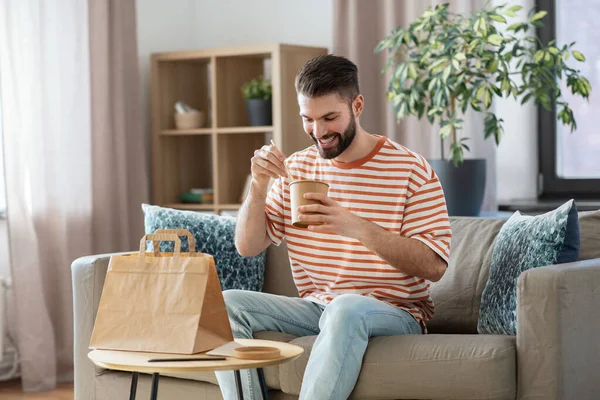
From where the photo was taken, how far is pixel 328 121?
2.32 m

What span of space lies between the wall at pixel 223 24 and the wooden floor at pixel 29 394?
1.37m

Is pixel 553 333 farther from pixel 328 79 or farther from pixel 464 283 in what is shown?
pixel 328 79

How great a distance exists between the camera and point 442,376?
216 cm

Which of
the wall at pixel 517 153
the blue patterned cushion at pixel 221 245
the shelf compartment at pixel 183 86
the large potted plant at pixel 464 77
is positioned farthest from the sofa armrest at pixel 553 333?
the shelf compartment at pixel 183 86

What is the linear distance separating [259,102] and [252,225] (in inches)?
73.9

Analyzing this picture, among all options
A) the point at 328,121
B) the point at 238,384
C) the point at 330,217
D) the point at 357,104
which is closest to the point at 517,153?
the point at 357,104

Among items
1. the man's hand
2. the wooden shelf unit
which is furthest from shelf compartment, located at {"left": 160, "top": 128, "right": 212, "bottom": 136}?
the man's hand

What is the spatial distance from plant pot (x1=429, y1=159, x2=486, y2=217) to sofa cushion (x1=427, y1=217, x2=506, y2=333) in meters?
0.71

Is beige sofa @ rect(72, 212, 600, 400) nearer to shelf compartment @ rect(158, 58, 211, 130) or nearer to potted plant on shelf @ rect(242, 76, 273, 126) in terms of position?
potted plant on shelf @ rect(242, 76, 273, 126)

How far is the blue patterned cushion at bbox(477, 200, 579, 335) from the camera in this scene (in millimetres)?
2357

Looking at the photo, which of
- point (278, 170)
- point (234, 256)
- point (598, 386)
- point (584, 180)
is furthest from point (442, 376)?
point (584, 180)

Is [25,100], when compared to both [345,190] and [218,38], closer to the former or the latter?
[218,38]

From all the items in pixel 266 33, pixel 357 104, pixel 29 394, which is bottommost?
pixel 29 394

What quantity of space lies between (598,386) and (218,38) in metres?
2.99
